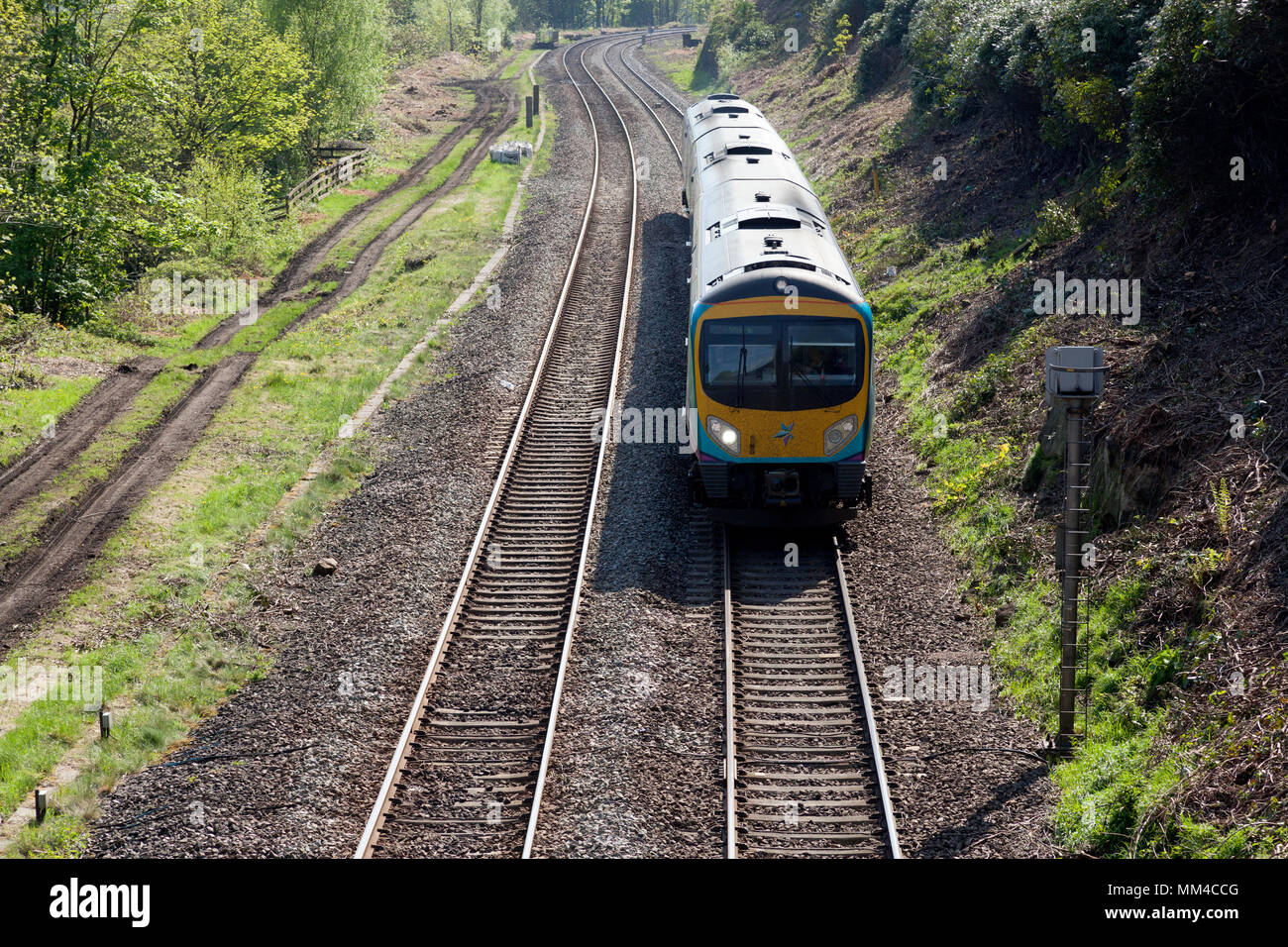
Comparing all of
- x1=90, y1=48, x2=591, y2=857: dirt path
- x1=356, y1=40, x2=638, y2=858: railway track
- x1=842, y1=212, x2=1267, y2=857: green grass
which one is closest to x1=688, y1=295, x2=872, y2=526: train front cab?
x1=842, y1=212, x2=1267, y2=857: green grass

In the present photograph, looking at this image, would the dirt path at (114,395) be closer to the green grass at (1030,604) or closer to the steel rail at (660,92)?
the green grass at (1030,604)

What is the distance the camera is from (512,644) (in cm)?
1227

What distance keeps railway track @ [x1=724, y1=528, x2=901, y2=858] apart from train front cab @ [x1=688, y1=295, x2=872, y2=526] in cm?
98

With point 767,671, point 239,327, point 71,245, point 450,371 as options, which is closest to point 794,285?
point 767,671

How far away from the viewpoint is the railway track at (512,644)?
Answer: 9508 mm

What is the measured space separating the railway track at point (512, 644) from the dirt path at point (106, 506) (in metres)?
5.58

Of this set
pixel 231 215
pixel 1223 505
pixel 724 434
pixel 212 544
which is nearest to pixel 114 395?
pixel 212 544

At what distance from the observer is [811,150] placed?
36.6 m

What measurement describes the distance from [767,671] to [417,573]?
4.66 metres

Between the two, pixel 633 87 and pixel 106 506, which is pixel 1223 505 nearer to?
pixel 106 506

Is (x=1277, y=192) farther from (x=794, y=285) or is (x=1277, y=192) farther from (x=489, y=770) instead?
(x=489, y=770)

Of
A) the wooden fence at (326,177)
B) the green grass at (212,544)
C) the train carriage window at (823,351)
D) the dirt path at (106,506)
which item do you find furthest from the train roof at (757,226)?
the wooden fence at (326,177)

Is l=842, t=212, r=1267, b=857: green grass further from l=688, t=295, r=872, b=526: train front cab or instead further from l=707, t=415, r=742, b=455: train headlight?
l=707, t=415, r=742, b=455: train headlight

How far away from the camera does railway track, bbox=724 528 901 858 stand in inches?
367
